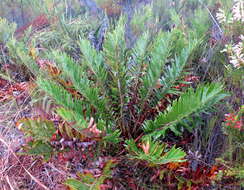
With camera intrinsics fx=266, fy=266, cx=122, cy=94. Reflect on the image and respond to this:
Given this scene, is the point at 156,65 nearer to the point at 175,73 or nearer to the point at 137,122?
the point at 175,73

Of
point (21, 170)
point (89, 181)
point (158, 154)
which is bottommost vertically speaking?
point (21, 170)

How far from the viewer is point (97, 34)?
214 centimetres

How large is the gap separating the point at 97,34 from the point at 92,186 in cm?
140

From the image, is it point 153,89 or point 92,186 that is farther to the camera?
point 153,89

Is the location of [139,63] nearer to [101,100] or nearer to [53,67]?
[101,100]

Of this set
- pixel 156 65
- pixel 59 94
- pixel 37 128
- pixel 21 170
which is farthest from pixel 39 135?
pixel 156 65

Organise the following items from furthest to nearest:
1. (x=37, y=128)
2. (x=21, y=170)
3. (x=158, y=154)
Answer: (x=21, y=170) → (x=37, y=128) → (x=158, y=154)

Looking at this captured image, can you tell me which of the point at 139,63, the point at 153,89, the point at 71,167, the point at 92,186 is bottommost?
the point at 71,167

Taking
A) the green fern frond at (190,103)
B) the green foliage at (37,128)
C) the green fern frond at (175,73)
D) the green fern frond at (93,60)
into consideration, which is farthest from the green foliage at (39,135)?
the green fern frond at (175,73)

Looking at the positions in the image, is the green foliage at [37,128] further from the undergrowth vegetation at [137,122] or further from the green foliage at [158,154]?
the green foliage at [158,154]

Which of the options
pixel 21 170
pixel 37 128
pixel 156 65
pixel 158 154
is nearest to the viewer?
pixel 158 154

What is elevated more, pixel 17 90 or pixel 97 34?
pixel 97 34

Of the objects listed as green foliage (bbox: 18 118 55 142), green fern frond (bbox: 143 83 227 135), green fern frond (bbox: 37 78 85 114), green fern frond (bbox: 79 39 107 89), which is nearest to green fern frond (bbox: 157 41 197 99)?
green fern frond (bbox: 143 83 227 135)

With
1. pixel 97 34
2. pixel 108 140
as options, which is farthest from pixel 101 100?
pixel 97 34
